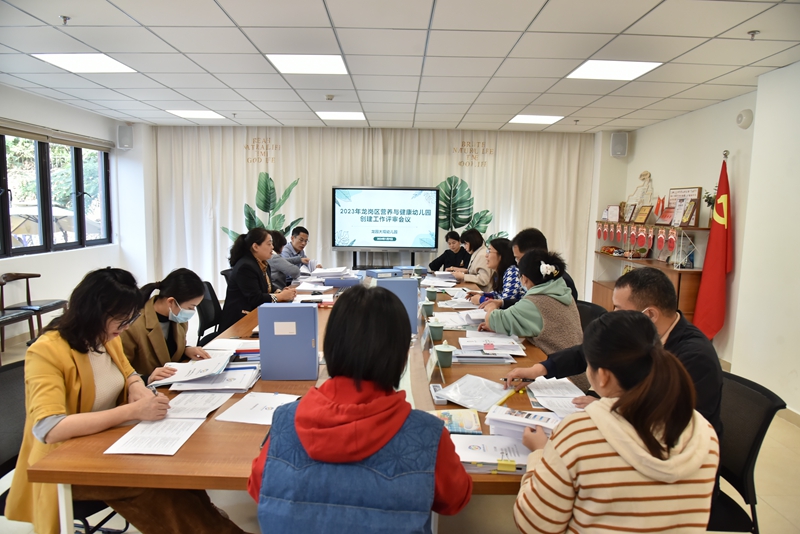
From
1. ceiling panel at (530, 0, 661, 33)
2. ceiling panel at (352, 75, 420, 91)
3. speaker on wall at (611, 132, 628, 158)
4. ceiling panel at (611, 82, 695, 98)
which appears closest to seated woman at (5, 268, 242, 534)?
ceiling panel at (530, 0, 661, 33)

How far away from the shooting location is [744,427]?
1618 mm

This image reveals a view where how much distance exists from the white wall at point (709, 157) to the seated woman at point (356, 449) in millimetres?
4017

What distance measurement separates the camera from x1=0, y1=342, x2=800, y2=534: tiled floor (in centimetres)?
212

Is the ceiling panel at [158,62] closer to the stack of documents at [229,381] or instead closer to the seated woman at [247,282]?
the seated woman at [247,282]

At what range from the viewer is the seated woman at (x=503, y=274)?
11.2 ft

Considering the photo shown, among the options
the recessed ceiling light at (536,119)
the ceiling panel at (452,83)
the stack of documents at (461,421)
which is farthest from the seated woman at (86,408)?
the recessed ceiling light at (536,119)

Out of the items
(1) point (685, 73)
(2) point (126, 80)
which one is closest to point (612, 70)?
(1) point (685, 73)

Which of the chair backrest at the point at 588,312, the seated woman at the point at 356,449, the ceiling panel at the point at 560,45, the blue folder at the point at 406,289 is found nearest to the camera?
the seated woman at the point at 356,449

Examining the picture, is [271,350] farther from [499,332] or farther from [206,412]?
[499,332]

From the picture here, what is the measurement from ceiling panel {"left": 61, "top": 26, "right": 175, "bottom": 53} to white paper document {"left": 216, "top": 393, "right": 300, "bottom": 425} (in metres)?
2.67

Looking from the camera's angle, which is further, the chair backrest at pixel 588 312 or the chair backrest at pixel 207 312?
the chair backrest at pixel 207 312

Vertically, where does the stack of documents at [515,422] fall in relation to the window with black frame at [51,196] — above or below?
below

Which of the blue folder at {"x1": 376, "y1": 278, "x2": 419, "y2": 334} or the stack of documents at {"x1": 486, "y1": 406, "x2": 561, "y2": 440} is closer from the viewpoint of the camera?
the stack of documents at {"x1": 486, "y1": 406, "x2": 561, "y2": 440}

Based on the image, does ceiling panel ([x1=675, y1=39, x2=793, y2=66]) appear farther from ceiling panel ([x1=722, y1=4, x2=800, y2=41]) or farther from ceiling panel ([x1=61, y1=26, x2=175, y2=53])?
ceiling panel ([x1=61, y1=26, x2=175, y2=53])
